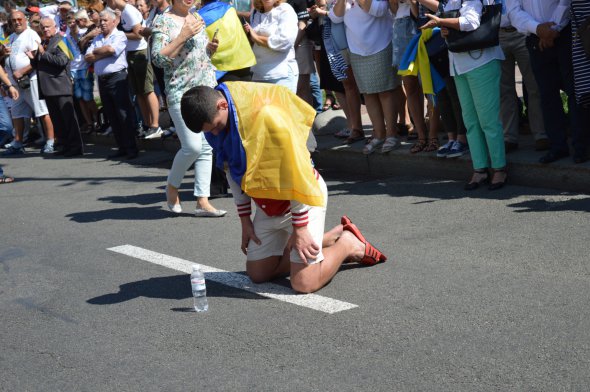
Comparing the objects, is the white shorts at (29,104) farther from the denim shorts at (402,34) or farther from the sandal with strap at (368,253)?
the sandal with strap at (368,253)

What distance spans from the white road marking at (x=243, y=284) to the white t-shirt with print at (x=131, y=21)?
20.9ft

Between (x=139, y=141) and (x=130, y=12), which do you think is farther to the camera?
(x=139, y=141)

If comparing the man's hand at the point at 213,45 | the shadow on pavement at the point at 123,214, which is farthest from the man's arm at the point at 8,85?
the man's hand at the point at 213,45

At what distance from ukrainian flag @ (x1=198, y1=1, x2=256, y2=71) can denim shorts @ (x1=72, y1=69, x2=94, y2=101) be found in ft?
21.1

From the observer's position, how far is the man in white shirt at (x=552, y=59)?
8094 millimetres

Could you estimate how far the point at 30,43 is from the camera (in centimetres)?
1452

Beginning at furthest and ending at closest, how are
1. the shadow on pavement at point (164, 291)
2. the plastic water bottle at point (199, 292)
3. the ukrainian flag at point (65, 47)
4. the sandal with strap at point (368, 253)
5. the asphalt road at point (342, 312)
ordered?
1. the ukrainian flag at point (65, 47)
2. the sandal with strap at point (368, 253)
3. the shadow on pavement at point (164, 291)
4. the plastic water bottle at point (199, 292)
5. the asphalt road at point (342, 312)

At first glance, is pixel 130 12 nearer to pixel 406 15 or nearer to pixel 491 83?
pixel 406 15

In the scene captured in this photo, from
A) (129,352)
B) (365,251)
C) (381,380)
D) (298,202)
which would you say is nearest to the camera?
(381,380)

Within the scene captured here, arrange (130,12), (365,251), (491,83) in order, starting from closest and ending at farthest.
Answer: (365,251)
(491,83)
(130,12)

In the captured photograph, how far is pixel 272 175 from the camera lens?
5559 mm

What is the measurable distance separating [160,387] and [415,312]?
5.07 feet

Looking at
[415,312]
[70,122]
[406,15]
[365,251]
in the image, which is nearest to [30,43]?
[70,122]

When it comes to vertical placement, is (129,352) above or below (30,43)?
below
